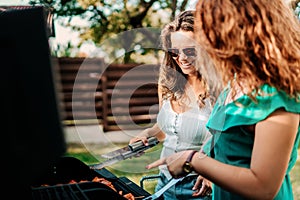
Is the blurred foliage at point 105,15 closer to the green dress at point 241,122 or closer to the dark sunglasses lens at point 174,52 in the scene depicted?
the dark sunglasses lens at point 174,52

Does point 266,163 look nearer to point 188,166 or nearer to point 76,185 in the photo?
point 188,166

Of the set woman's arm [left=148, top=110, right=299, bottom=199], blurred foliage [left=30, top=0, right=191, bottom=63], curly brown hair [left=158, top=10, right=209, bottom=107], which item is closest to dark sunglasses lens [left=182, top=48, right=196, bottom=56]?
curly brown hair [left=158, top=10, right=209, bottom=107]

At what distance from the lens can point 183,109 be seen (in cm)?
147

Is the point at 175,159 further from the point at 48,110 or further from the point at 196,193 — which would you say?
the point at 196,193

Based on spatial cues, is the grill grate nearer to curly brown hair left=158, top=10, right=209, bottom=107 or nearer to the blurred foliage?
curly brown hair left=158, top=10, right=209, bottom=107

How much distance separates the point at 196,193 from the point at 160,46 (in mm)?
534

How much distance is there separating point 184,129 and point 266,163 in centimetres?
64

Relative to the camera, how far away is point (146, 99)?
8922 mm

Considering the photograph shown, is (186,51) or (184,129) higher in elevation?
(186,51)

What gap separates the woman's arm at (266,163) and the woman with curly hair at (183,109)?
502mm

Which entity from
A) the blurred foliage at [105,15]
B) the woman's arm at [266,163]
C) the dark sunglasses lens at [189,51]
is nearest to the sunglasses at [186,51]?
the dark sunglasses lens at [189,51]

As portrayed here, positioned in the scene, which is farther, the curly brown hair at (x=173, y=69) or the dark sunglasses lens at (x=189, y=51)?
the curly brown hair at (x=173, y=69)

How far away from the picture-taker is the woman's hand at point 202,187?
4.63 ft

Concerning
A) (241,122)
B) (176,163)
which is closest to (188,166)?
(176,163)
